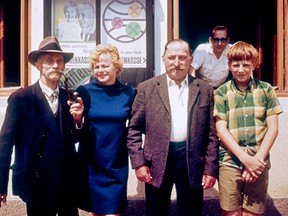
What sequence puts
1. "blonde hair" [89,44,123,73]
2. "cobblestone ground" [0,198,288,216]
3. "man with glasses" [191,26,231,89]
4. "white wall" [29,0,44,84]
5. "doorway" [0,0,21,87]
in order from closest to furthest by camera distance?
"blonde hair" [89,44,123,73], "cobblestone ground" [0,198,288,216], "man with glasses" [191,26,231,89], "white wall" [29,0,44,84], "doorway" [0,0,21,87]

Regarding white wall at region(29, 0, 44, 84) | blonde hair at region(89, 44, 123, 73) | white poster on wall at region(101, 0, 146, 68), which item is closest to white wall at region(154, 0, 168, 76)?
white poster on wall at region(101, 0, 146, 68)

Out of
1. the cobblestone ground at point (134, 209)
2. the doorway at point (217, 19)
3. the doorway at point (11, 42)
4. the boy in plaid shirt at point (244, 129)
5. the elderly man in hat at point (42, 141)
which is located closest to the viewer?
the elderly man in hat at point (42, 141)

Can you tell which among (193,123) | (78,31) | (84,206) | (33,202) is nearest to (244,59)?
(193,123)

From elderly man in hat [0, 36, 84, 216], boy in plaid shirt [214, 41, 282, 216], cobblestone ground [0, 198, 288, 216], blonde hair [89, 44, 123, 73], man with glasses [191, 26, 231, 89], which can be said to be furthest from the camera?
man with glasses [191, 26, 231, 89]

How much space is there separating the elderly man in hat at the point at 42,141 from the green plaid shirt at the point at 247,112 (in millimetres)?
1169

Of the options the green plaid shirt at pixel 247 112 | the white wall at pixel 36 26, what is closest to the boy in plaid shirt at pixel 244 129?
the green plaid shirt at pixel 247 112

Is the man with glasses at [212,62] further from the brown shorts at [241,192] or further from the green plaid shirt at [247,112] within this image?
the brown shorts at [241,192]

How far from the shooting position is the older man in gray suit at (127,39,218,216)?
11.6ft

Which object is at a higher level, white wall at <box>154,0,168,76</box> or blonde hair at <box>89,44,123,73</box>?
white wall at <box>154,0,168,76</box>

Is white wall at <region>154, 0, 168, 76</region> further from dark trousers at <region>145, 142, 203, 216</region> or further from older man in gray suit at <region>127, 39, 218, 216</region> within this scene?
dark trousers at <region>145, 142, 203, 216</region>

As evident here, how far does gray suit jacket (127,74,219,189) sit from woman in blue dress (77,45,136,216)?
0.12m

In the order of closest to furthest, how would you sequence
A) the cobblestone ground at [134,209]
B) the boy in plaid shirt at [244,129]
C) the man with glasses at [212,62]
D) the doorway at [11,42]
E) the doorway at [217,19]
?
the boy in plaid shirt at [244,129], the cobblestone ground at [134,209], the man with glasses at [212,62], the doorway at [11,42], the doorway at [217,19]

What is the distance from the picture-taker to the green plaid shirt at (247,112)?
3490 millimetres

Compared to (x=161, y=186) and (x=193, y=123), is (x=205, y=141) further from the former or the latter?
(x=161, y=186)
